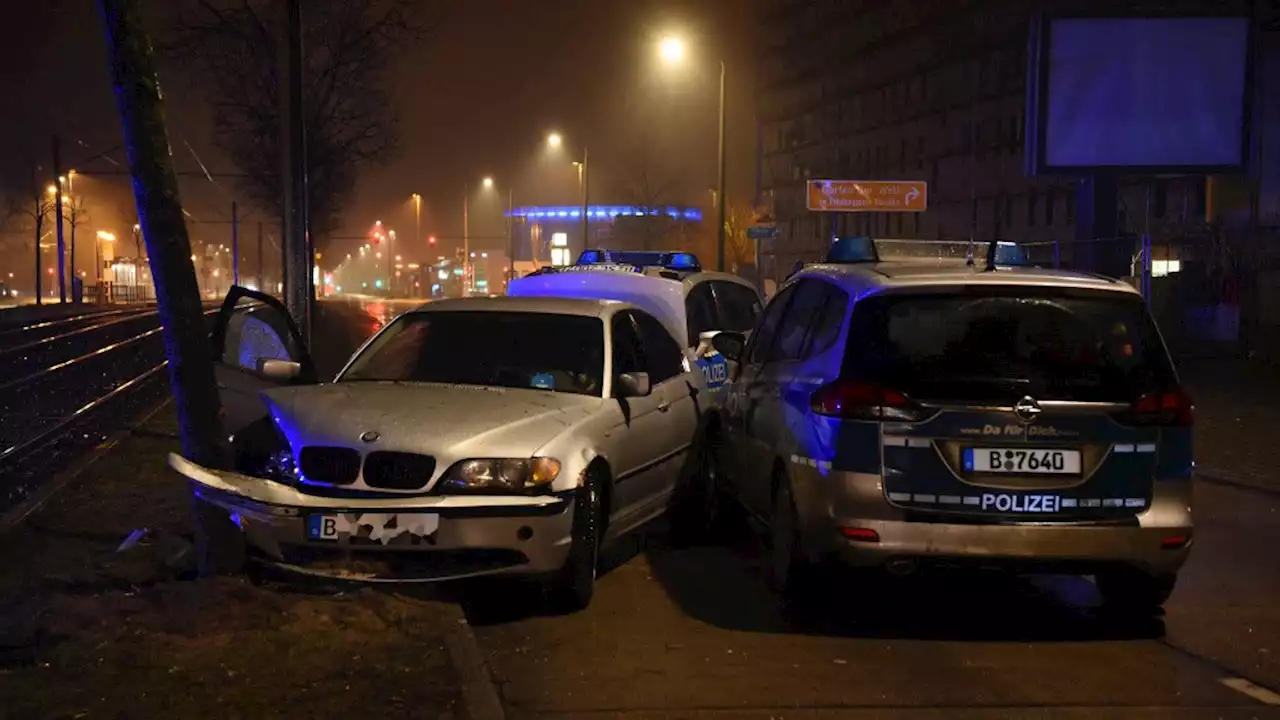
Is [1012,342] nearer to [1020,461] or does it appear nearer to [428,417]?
[1020,461]

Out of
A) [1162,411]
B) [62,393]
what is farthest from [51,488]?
[62,393]

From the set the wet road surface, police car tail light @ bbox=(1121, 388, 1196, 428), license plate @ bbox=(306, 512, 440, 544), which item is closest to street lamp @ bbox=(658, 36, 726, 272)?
the wet road surface

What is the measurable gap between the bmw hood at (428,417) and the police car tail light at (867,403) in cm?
139

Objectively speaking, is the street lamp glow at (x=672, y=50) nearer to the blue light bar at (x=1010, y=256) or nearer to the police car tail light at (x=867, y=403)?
the blue light bar at (x=1010, y=256)

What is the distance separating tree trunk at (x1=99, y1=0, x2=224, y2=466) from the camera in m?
6.15

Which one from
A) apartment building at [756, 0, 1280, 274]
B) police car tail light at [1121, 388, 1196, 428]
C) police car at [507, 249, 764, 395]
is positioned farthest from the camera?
apartment building at [756, 0, 1280, 274]

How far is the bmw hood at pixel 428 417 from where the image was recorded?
Answer: 6.07 meters

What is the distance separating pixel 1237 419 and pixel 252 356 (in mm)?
12448

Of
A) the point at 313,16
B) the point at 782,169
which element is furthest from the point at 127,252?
the point at 313,16

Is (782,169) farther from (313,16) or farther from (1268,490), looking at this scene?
(1268,490)

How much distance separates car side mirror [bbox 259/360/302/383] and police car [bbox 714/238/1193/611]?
3173 millimetres

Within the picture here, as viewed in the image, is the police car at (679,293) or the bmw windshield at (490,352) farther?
the police car at (679,293)

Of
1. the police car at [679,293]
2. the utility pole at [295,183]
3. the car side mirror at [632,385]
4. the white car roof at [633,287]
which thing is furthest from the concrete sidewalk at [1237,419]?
the utility pole at [295,183]

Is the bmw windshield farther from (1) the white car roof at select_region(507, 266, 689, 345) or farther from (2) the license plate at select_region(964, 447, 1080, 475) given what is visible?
(1) the white car roof at select_region(507, 266, 689, 345)
